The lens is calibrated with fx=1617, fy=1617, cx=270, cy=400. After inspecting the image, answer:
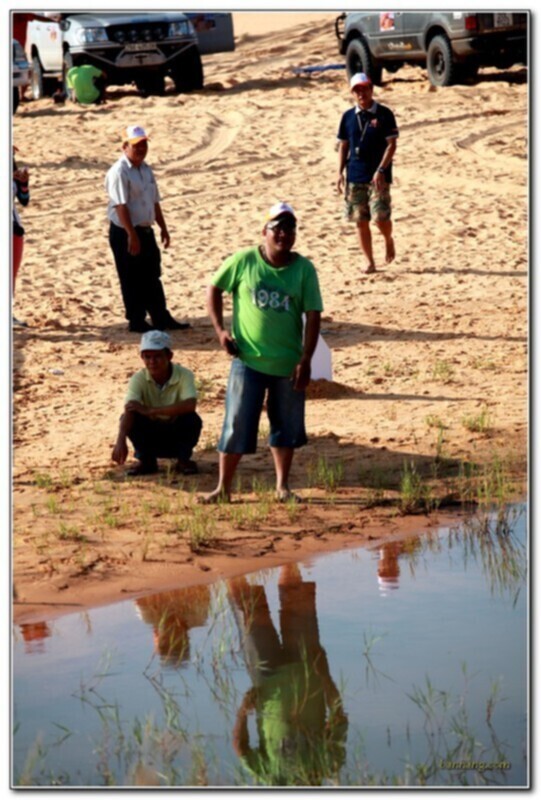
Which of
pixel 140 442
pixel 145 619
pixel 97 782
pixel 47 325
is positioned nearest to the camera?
pixel 97 782

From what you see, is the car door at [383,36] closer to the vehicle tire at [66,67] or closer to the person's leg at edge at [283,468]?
the vehicle tire at [66,67]

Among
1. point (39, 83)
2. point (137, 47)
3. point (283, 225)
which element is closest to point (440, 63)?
point (137, 47)

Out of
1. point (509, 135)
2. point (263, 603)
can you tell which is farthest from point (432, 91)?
point (263, 603)

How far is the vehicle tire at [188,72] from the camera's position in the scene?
21750 millimetres

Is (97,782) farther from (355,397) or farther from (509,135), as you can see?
(509,135)

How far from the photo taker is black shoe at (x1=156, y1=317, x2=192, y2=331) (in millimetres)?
12336

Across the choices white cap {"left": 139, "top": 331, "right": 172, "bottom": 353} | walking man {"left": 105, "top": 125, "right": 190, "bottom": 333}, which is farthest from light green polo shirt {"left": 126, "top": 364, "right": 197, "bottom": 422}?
walking man {"left": 105, "top": 125, "right": 190, "bottom": 333}

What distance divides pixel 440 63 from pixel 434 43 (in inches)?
34.0

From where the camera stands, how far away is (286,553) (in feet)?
26.4

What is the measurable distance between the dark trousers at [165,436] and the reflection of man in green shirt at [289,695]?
4.56 ft

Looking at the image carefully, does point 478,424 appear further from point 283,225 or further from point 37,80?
point 37,80

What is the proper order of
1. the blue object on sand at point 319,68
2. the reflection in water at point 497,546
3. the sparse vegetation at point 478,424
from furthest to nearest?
the blue object on sand at point 319,68 → the sparse vegetation at point 478,424 → the reflection in water at point 497,546

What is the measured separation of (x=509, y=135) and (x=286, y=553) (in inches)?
455

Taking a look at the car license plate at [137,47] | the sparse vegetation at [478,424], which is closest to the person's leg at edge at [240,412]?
the sparse vegetation at [478,424]
